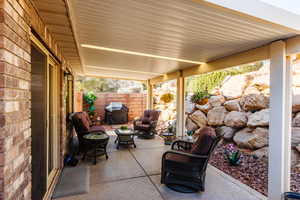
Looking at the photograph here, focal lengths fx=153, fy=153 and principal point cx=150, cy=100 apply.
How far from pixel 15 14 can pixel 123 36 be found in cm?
153

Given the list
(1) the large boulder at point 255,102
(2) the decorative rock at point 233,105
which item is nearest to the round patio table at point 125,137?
(2) the decorative rock at point 233,105

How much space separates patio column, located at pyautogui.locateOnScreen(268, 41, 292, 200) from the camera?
2303 mm

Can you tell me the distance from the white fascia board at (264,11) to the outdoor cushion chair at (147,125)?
4417mm

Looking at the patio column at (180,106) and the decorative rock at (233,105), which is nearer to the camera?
the decorative rock at (233,105)

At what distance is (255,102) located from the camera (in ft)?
14.9

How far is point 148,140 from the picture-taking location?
5.52 m

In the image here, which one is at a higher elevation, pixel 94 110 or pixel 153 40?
pixel 153 40

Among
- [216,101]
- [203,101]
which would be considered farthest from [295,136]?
[203,101]

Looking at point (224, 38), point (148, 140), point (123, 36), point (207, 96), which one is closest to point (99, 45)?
point (123, 36)

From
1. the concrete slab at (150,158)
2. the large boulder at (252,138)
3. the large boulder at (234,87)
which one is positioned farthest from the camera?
the large boulder at (234,87)

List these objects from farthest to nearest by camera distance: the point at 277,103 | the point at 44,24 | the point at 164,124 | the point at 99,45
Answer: the point at 164,124
the point at 99,45
the point at 277,103
the point at 44,24

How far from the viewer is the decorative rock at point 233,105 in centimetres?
510

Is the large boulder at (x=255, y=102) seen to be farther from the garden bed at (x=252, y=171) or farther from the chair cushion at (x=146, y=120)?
the chair cushion at (x=146, y=120)

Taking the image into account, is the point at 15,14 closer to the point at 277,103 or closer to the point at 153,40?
the point at 153,40
